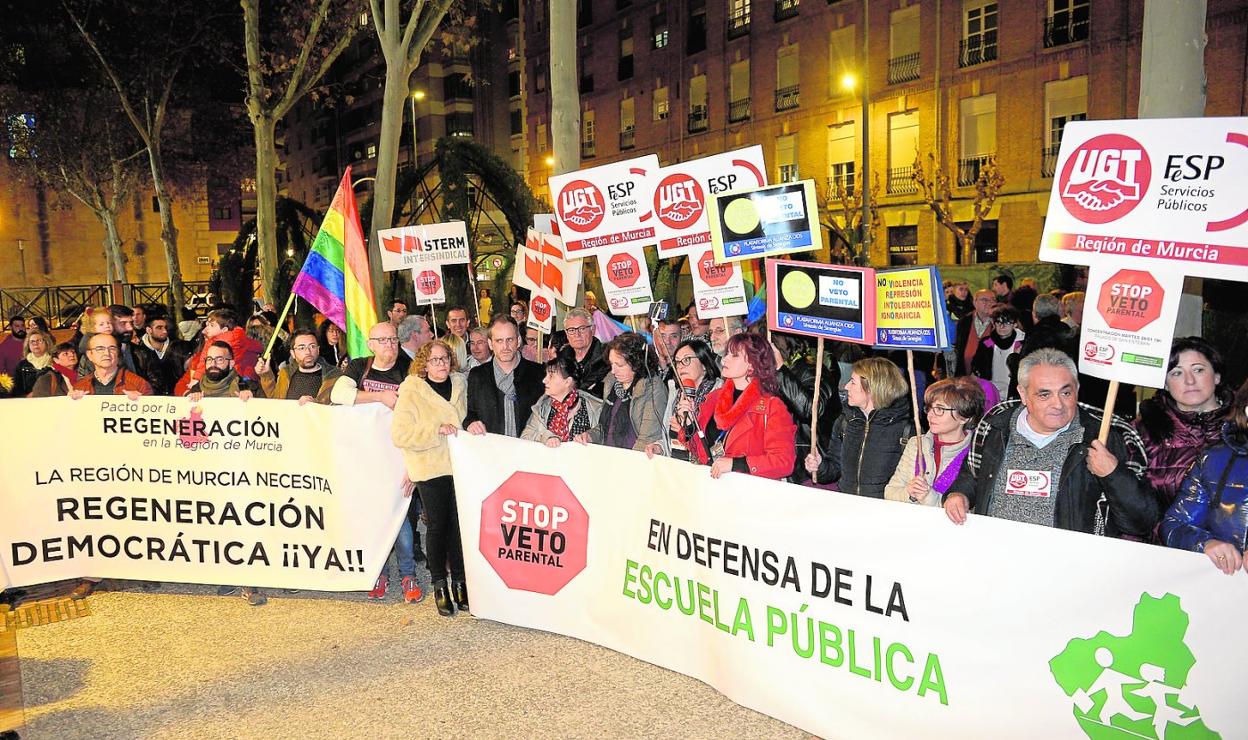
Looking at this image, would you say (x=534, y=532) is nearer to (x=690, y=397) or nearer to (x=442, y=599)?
(x=442, y=599)

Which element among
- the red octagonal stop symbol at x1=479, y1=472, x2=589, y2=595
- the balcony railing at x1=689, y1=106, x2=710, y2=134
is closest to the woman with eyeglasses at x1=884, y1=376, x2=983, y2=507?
the red octagonal stop symbol at x1=479, y1=472, x2=589, y2=595

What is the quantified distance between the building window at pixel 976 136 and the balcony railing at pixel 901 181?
1.94m

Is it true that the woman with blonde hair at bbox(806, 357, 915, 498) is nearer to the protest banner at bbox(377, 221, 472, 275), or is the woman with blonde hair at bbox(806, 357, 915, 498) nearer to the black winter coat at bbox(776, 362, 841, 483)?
the black winter coat at bbox(776, 362, 841, 483)

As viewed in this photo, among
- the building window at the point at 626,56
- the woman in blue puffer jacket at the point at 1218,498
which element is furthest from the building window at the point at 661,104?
the woman in blue puffer jacket at the point at 1218,498

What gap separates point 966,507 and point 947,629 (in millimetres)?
504

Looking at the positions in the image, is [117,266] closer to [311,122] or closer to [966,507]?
[966,507]

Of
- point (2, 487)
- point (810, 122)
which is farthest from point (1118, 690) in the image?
point (810, 122)

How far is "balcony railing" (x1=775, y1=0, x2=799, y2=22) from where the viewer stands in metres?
34.5

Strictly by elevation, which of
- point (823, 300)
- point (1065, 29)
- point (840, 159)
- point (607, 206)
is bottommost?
point (823, 300)

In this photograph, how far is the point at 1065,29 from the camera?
27.6 m

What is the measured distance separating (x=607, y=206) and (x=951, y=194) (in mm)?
25741

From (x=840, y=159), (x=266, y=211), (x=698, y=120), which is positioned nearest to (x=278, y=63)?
(x=266, y=211)

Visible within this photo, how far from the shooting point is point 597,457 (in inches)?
213

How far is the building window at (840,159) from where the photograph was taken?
109 ft
